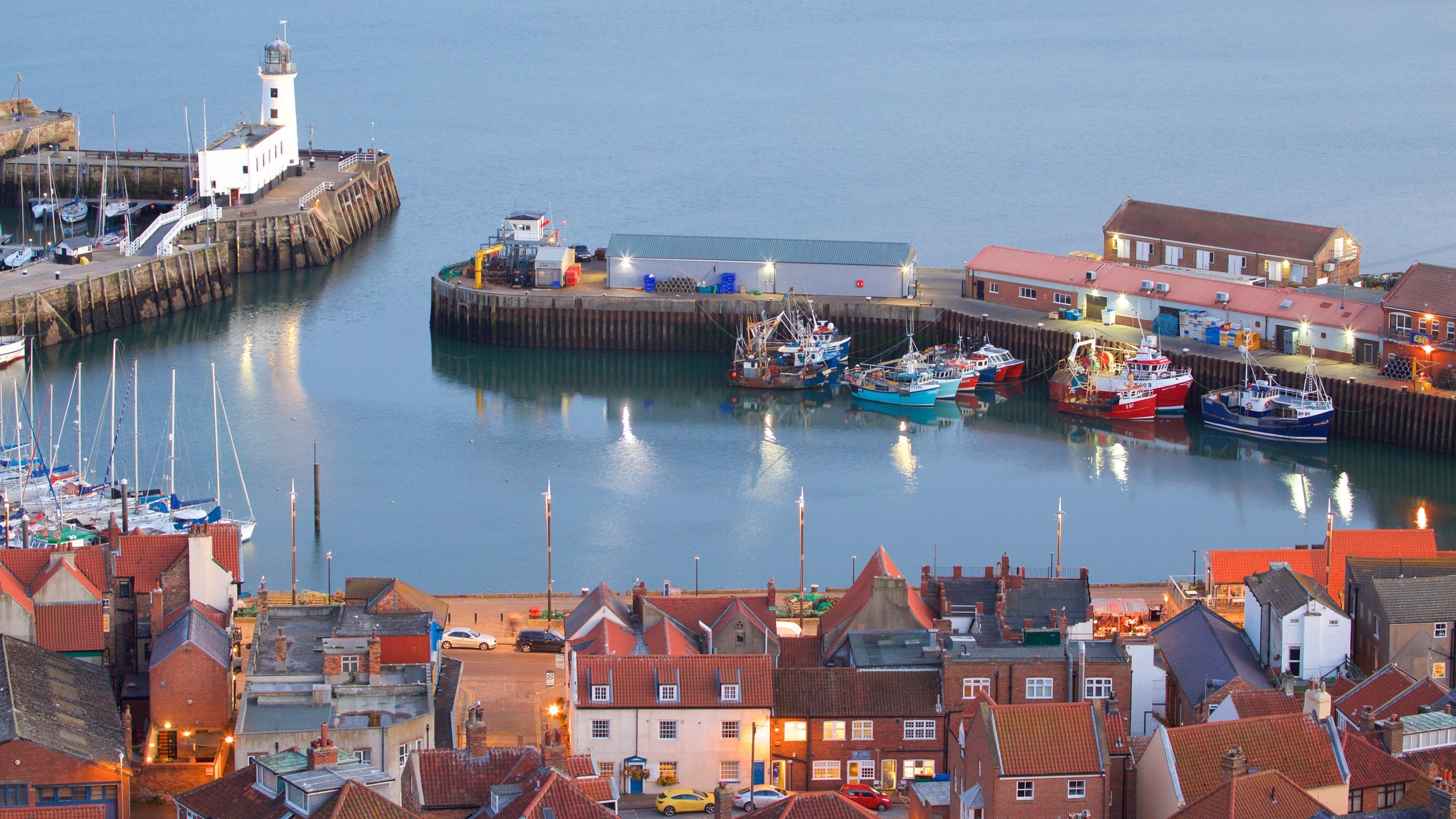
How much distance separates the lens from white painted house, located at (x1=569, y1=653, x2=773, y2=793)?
48.6 metres

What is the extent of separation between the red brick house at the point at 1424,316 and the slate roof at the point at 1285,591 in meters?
36.0

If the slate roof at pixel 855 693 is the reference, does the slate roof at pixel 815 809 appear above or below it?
above

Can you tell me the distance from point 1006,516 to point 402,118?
113 m

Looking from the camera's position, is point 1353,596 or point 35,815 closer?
point 35,815

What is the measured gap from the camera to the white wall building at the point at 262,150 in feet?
390

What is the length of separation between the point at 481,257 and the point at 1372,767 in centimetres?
6939

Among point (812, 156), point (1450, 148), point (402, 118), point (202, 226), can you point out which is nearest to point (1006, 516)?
point (202, 226)

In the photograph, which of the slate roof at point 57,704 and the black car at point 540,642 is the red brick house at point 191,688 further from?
the black car at point 540,642

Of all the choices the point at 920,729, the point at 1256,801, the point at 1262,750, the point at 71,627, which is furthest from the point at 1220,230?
the point at 1256,801

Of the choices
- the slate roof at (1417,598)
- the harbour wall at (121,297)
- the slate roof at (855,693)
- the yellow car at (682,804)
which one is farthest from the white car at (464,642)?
the harbour wall at (121,297)

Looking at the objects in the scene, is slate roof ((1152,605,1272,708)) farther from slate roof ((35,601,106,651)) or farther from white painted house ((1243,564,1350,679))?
slate roof ((35,601,106,651))

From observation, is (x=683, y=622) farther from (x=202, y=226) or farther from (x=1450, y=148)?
(x=1450, y=148)

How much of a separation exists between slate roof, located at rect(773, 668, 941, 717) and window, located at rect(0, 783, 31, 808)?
51.1 ft

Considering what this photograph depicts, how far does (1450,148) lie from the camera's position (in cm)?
16175
